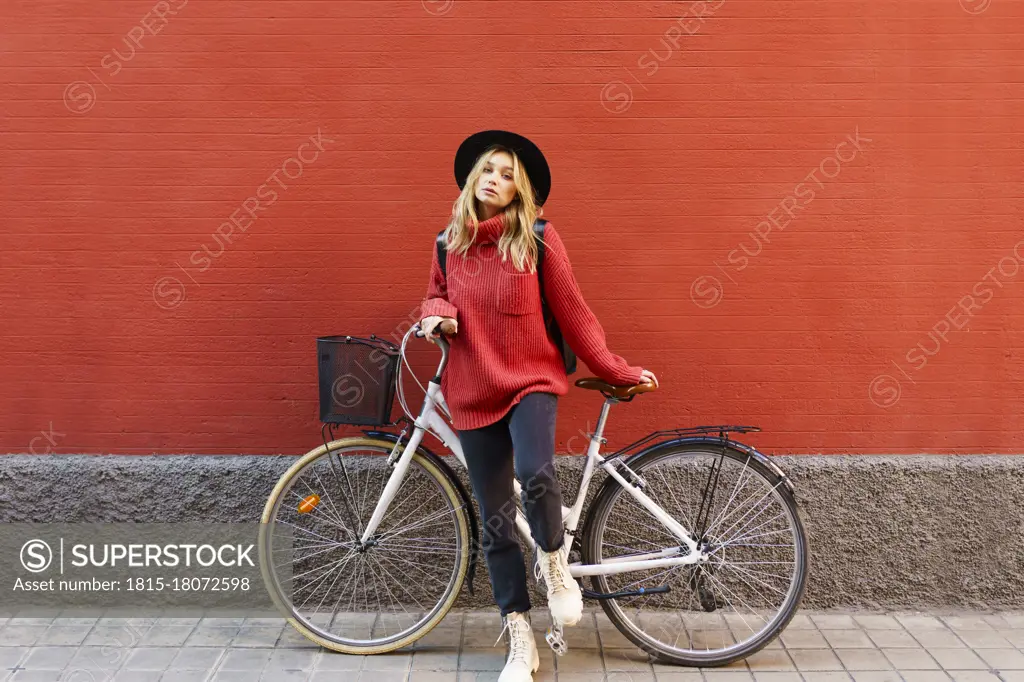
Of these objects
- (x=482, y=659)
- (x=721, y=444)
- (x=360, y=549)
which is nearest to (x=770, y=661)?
(x=721, y=444)

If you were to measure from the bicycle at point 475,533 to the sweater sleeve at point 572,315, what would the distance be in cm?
17

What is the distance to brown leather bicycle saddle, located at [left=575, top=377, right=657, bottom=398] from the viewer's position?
13.5ft

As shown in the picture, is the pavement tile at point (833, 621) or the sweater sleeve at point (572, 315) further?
the pavement tile at point (833, 621)

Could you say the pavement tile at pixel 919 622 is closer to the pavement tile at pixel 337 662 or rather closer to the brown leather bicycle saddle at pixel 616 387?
the brown leather bicycle saddle at pixel 616 387

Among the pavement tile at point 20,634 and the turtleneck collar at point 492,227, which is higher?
the turtleneck collar at point 492,227

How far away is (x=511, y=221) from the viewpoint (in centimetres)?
397

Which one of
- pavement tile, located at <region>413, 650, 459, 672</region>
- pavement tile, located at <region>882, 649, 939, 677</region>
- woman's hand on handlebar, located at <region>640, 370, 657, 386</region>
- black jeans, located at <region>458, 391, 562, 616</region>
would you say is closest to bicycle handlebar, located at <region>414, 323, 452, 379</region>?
black jeans, located at <region>458, 391, 562, 616</region>

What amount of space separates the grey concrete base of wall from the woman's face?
4.40ft

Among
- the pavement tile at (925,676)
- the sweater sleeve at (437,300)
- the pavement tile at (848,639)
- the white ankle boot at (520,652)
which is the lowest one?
the pavement tile at (925,676)

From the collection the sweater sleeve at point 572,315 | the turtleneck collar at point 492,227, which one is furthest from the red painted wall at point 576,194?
the turtleneck collar at point 492,227

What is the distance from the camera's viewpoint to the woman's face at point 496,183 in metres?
3.96

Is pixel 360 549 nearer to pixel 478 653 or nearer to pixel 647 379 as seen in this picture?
pixel 478 653

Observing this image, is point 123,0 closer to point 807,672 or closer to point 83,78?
point 83,78

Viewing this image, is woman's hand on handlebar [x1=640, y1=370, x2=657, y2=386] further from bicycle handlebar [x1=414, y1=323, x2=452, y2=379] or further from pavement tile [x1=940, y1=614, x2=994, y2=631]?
pavement tile [x1=940, y1=614, x2=994, y2=631]
